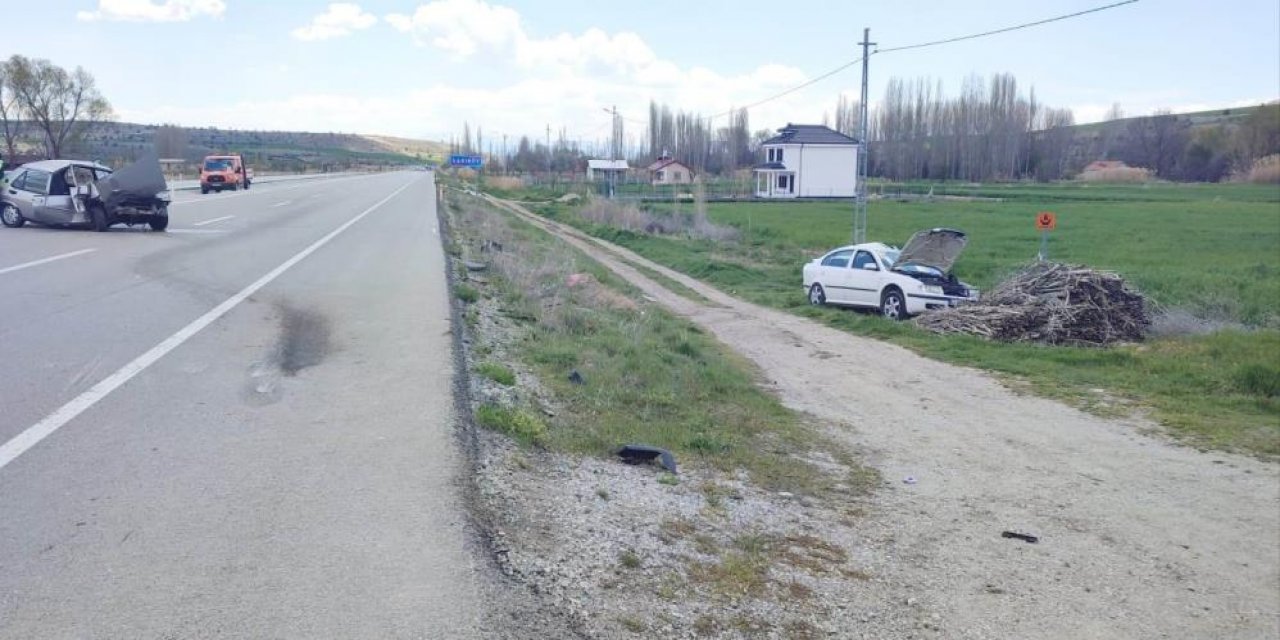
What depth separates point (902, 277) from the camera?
20.9 metres

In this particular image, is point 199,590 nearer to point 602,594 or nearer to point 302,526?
point 302,526

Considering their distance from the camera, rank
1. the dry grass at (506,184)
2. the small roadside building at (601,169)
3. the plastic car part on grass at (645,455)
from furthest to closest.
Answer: the small roadside building at (601,169)
the dry grass at (506,184)
the plastic car part on grass at (645,455)

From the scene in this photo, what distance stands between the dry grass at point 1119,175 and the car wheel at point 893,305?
3907 inches

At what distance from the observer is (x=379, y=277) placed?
15586 mm

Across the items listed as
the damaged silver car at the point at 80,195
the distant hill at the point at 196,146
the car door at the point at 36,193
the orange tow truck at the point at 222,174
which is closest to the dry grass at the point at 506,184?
the distant hill at the point at 196,146

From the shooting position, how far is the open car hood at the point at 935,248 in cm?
2062

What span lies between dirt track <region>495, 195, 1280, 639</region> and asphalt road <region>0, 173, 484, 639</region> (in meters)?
2.68

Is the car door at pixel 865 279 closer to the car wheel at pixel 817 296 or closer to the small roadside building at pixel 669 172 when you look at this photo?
the car wheel at pixel 817 296

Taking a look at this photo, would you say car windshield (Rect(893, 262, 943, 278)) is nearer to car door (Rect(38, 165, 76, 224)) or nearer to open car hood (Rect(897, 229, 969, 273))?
open car hood (Rect(897, 229, 969, 273))

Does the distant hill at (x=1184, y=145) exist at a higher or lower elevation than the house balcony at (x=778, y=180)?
higher

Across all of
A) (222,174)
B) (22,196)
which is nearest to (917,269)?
(22,196)

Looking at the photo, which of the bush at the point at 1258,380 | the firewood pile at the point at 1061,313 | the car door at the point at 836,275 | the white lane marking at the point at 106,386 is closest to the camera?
the white lane marking at the point at 106,386

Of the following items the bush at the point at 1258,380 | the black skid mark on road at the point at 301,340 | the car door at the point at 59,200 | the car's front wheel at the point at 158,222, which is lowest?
the bush at the point at 1258,380

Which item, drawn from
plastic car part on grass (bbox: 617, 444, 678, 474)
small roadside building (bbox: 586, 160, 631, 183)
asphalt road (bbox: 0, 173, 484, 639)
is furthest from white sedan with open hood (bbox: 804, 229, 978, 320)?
small roadside building (bbox: 586, 160, 631, 183)
